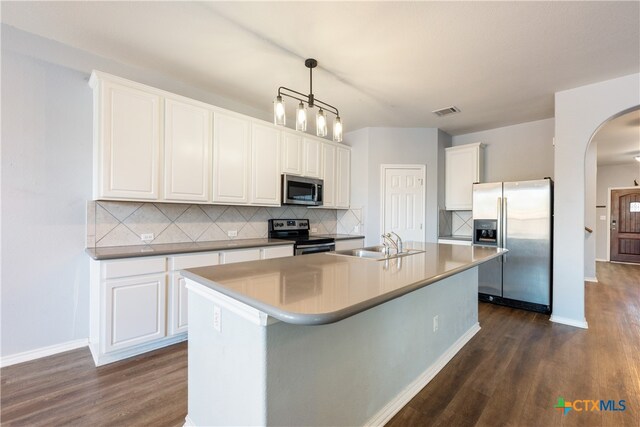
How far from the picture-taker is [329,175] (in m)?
4.36

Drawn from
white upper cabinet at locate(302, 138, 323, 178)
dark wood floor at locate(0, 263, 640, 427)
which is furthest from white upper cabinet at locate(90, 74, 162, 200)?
white upper cabinet at locate(302, 138, 323, 178)

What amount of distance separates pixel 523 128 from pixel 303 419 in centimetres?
485

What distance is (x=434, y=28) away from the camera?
2.13 m

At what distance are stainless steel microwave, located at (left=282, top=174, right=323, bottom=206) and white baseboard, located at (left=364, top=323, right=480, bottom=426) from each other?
2352mm

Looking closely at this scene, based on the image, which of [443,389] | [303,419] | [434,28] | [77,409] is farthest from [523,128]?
[77,409]

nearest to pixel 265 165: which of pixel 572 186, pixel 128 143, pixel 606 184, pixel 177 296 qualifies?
pixel 128 143

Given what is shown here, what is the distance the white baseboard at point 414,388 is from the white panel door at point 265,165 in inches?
94.4

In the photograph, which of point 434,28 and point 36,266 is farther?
point 36,266

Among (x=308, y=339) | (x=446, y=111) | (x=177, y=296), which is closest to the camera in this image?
(x=308, y=339)

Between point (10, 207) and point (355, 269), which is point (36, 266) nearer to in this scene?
point (10, 207)

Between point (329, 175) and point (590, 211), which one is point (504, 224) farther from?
point (590, 211)

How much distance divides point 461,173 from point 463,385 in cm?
336

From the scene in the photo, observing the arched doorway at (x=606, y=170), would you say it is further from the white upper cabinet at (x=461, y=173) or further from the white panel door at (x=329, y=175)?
the white panel door at (x=329, y=175)

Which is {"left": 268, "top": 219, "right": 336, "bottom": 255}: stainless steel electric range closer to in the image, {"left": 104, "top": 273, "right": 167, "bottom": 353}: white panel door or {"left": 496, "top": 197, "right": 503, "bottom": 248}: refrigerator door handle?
{"left": 104, "top": 273, "right": 167, "bottom": 353}: white panel door
